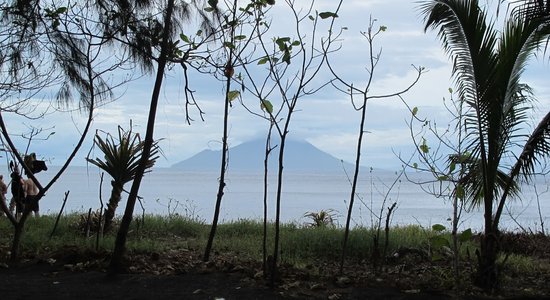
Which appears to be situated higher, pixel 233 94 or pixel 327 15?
pixel 327 15

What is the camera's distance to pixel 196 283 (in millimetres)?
6312

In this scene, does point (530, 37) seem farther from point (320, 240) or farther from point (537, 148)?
point (320, 240)

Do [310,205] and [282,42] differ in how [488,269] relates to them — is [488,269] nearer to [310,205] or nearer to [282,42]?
[282,42]

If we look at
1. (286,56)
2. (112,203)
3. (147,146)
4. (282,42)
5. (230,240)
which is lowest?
(230,240)

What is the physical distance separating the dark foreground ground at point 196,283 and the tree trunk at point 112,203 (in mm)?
2694

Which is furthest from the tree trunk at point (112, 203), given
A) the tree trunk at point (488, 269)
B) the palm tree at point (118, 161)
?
the tree trunk at point (488, 269)

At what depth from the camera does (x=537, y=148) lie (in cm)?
668

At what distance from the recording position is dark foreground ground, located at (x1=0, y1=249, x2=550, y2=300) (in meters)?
5.83

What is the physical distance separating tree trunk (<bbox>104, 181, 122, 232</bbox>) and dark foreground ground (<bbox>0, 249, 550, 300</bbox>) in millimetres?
2694

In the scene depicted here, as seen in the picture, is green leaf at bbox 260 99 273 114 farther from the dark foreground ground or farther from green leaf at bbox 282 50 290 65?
the dark foreground ground

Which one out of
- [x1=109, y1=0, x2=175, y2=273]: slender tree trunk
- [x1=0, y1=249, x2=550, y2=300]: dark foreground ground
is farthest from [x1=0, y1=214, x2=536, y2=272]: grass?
[x1=109, y1=0, x2=175, y2=273]: slender tree trunk

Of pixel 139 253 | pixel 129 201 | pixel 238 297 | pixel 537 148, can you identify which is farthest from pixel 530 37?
pixel 139 253

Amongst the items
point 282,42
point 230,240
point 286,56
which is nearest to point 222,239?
point 230,240

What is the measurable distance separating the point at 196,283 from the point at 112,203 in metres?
4.44
